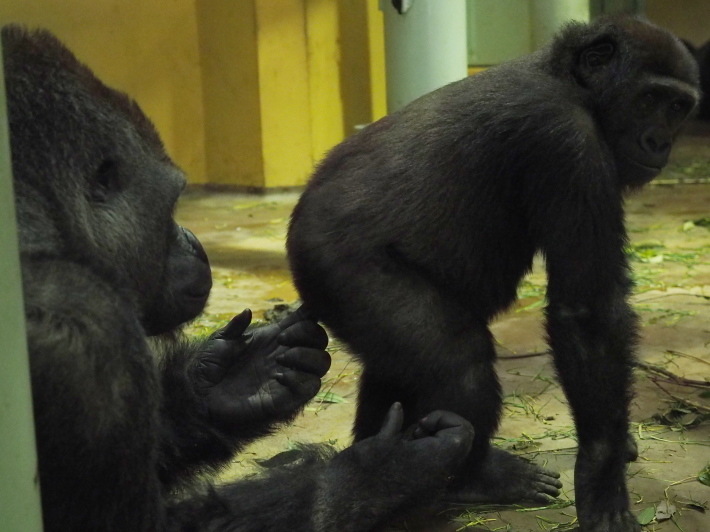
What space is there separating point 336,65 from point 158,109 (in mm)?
2002

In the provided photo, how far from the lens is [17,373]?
5.06 feet

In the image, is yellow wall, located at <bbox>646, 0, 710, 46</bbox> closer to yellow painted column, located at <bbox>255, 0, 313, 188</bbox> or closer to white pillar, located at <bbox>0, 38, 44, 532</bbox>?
yellow painted column, located at <bbox>255, 0, 313, 188</bbox>

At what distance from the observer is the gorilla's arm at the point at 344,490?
242 cm

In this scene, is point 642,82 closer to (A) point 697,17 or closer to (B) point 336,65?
(B) point 336,65

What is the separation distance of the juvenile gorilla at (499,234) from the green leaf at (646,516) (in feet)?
0.29

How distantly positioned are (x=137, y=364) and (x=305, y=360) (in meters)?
0.96

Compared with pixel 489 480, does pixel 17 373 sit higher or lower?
higher

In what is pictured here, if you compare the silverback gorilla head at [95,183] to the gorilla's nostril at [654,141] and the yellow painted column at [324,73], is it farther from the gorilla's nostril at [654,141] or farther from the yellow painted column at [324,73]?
the yellow painted column at [324,73]

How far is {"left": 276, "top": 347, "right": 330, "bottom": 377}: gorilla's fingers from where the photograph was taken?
285 cm

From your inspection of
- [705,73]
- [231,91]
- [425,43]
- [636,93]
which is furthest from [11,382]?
[705,73]

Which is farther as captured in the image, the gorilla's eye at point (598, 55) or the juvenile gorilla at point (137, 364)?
the gorilla's eye at point (598, 55)

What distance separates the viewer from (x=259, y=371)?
9.50 ft

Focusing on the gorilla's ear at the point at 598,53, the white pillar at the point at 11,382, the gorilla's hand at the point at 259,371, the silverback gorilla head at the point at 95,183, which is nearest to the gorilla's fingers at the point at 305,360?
the gorilla's hand at the point at 259,371

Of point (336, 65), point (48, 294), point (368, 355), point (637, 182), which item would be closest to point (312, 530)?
point (368, 355)
